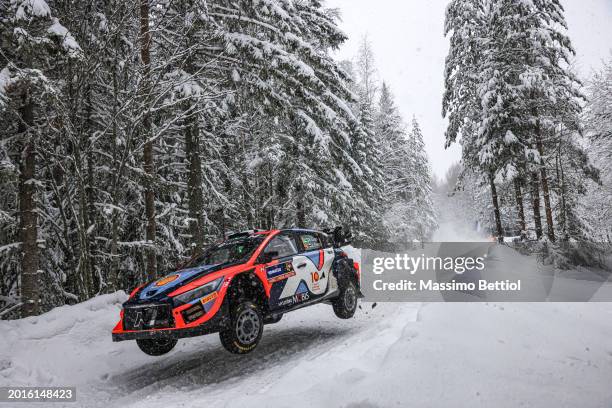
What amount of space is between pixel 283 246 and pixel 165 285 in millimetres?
2257

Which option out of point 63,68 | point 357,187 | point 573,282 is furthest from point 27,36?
point 357,187

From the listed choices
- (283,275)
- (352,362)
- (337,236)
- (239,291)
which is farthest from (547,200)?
(239,291)

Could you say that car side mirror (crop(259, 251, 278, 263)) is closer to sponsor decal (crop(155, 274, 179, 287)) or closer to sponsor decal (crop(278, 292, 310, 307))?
sponsor decal (crop(278, 292, 310, 307))

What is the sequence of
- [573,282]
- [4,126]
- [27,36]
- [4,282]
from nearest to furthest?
[27,36]
[4,126]
[4,282]
[573,282]

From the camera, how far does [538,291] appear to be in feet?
37.6

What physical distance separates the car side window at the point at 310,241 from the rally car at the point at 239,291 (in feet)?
0.09

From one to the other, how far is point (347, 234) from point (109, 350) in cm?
520

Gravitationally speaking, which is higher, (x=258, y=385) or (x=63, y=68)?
(x=63, y=68)

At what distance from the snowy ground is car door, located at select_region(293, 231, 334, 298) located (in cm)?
93

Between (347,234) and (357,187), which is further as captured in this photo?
(357,187)

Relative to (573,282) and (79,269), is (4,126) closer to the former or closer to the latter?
(79,269)

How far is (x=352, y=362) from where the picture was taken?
19.5 feet

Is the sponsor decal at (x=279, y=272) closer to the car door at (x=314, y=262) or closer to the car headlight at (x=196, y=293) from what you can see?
the car door at (x=314, y=262)

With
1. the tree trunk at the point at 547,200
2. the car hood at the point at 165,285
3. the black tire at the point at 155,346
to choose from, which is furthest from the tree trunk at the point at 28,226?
the tree trunk at the point at 547,200
